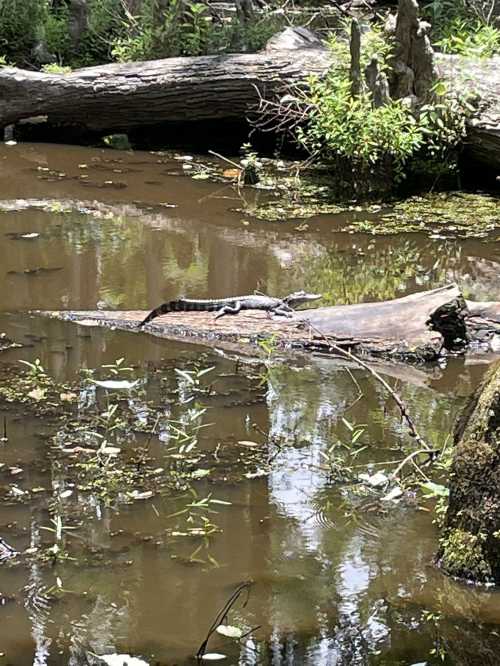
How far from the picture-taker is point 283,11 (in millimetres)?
14445

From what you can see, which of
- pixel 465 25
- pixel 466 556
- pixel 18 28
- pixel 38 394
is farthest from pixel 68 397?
pixel 18 28

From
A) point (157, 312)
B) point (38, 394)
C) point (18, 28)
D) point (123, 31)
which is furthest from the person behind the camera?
point (18, 28)

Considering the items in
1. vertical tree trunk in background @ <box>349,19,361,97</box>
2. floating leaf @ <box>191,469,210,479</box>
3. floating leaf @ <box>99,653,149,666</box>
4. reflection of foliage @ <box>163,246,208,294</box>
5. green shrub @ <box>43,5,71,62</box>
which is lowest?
reflection of foliage @ <box>163,246,208,294</box>

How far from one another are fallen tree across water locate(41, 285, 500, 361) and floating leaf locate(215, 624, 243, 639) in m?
Result: 2.97

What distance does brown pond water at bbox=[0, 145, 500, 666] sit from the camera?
339 centimetres

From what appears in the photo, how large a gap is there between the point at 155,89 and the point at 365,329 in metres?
7.00

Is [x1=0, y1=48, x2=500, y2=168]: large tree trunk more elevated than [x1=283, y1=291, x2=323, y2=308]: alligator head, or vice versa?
[x1=0, y1=48, x2=500, y2=168]: large tree trunk

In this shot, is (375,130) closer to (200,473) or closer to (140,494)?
(200,473)

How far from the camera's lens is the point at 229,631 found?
3.36m

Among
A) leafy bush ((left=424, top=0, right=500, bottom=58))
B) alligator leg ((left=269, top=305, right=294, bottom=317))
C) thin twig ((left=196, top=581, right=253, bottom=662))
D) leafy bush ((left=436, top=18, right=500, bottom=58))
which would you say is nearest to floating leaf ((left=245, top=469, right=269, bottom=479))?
thin twig ((left=196, top=581, right=253, bottom=662))

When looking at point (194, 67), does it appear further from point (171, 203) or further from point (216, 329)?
point (216, 329)

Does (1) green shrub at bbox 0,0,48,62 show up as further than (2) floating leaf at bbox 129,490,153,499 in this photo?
Yes

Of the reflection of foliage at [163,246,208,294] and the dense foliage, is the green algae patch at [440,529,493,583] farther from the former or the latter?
the dense foliage

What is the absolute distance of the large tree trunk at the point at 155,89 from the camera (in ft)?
39.5
